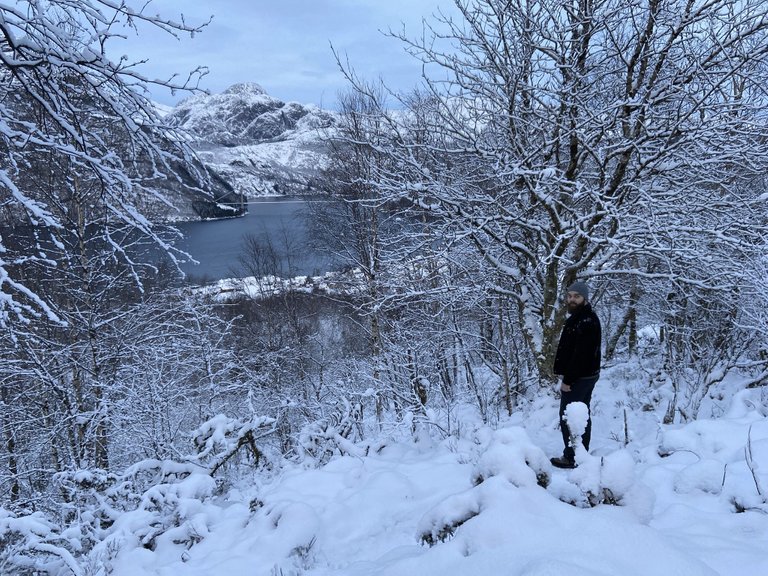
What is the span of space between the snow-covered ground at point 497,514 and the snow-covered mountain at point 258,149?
2745 millimetres

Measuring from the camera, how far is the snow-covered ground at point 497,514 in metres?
2.07

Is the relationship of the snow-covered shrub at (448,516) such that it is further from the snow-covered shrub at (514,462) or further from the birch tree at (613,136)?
the birch tree at (613,136)

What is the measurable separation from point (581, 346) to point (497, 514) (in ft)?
7.94

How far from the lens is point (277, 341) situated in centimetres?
1903

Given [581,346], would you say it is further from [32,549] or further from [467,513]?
[32,549]

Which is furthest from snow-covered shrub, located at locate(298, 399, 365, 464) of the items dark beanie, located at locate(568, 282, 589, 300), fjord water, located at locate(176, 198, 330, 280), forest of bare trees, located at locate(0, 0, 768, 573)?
fjord water, located at locate(176, 198, 330, 280)

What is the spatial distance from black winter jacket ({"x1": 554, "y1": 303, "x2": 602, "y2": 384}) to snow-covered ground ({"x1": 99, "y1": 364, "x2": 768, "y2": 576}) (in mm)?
907

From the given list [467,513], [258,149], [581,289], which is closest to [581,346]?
[581,289]

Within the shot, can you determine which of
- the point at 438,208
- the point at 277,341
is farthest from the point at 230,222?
the point at 438,208

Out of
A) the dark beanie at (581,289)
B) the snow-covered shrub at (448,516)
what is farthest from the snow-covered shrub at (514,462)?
the dark beanie at (581,289)

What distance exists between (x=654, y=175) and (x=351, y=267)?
30.1 feet

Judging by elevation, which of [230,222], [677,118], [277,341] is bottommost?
[277,341]

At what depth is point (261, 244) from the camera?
25188 millimetres

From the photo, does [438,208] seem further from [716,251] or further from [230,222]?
[230,222]
